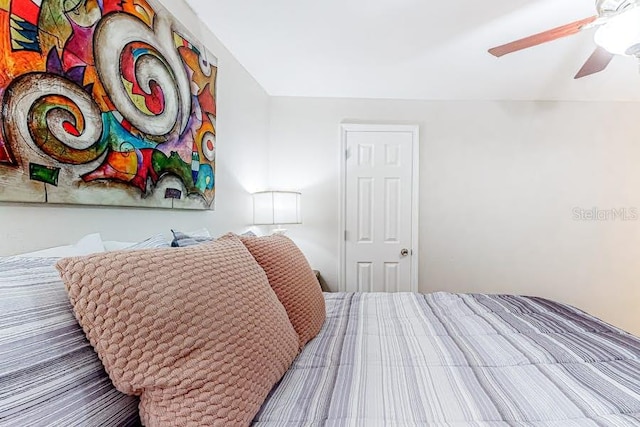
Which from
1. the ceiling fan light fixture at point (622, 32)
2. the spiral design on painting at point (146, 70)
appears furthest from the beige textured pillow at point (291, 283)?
the ceiling fan light fixture at point (622, 32)

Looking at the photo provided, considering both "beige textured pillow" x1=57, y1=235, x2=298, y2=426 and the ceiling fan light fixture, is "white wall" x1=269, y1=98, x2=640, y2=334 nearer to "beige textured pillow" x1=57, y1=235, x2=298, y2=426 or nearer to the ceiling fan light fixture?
the ceiling fan light fixture

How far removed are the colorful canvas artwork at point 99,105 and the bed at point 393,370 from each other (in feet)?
1.31

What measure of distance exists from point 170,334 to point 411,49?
2358mm

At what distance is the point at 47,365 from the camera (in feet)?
1.79

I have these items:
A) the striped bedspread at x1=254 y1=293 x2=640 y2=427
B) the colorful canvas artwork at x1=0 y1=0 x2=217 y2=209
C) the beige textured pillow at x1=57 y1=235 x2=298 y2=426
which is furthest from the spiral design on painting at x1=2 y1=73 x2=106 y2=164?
the striped bedspread at x1=254 y1=293 x2=640 y2=427

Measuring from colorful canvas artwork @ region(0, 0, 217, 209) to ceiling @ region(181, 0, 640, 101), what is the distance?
0.55 m

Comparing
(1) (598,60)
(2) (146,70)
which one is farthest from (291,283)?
(1) (598,60)

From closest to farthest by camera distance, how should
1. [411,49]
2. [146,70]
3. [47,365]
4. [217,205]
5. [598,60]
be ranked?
1. [47,365]
2. [146,70]
3. [598,60]
4. [217,205]
5. [411,49]

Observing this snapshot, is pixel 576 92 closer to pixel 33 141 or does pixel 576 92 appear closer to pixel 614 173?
pixel 614 173

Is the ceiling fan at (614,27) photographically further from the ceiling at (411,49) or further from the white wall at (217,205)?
the white wall at (217,205)

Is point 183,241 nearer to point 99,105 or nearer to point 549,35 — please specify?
point 99,105

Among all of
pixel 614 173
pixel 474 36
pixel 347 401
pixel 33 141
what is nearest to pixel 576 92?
pixel 614 173

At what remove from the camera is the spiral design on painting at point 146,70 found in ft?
4.09

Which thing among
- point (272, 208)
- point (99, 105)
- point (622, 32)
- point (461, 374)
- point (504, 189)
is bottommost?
point (461, 374)
